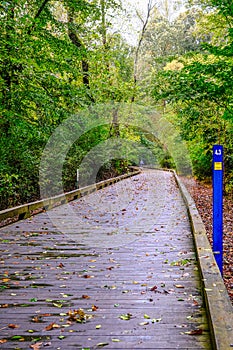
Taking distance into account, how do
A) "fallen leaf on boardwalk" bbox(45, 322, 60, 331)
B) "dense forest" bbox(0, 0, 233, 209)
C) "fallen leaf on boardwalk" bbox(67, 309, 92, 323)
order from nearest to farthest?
"fallen leaf on boardwalk" bbox(45, 322, 60, 331), "fallen leaf on boardwalk" bbox(67, 309, 92, 323), "dense forest" bbox(0, 0, 233, 209)

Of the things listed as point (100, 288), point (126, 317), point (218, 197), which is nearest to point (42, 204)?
point (218, 197)

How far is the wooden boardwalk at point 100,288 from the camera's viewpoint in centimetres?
367

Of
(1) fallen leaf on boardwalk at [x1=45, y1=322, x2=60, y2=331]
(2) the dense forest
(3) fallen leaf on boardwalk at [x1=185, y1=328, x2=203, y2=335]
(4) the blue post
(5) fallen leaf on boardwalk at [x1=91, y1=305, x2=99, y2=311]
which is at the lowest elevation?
(3) fallen leaf on boardwalk at [x1=185, y1=328, x2=203, y2=335]

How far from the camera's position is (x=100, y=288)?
16.9 feet

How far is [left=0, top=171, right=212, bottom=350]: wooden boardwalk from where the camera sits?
3.67m

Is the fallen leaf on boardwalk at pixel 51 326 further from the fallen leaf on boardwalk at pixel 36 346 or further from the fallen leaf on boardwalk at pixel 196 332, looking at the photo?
the fallen leaf on boardwalk at pixel 196 332

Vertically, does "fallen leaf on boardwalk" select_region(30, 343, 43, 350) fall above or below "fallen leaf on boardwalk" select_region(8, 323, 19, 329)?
below

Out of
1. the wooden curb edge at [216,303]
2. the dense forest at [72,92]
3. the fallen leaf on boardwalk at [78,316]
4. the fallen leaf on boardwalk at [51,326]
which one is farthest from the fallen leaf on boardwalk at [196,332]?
the dense forest at [72,92]

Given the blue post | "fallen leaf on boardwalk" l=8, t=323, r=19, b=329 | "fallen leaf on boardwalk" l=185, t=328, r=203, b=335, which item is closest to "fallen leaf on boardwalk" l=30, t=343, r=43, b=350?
"fallen leaf on boardwalk" l=8, t=323, r=19, b=329

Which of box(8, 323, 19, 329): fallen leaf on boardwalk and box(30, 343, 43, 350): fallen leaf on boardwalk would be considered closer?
box(30, 343, 43, 350): fallen leaf on boardwalk

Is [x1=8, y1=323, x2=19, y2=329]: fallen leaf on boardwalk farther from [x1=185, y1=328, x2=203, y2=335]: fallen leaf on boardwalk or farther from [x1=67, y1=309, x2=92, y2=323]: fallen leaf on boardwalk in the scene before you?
[x1=185, y1=328, x2=203, y2=335]: fallen leaf on boardwalk

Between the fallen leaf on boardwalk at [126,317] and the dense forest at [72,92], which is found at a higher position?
the dense forest at [72,92]

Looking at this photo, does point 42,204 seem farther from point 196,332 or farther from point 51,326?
point 196,332

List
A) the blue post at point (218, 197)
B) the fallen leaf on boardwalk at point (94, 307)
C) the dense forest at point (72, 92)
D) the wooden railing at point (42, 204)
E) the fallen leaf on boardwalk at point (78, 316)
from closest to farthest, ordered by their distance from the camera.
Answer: the fallen leaf on boardwalk at point (78, 316) → the fallen leaf on boardwalk at point (94, 307) → the blue post at point (218, 197) → the wooden railing at point (42, 204) → the dense forest at point (72, 92)
